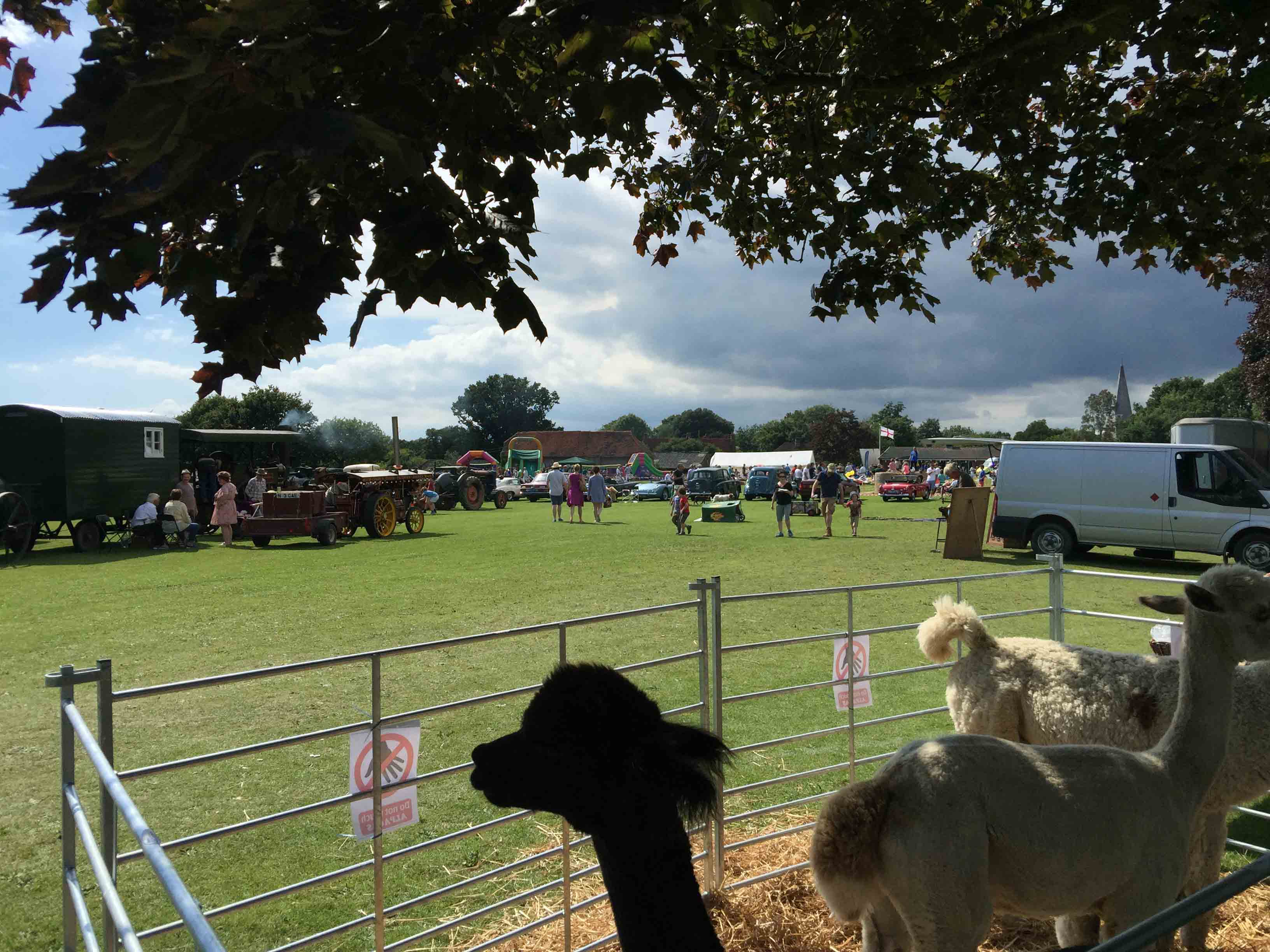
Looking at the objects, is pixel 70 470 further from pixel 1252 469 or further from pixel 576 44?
pixel 1252 469

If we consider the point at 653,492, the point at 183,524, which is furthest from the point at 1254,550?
the point at 653,492

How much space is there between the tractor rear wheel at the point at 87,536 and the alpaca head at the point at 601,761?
22168 mm

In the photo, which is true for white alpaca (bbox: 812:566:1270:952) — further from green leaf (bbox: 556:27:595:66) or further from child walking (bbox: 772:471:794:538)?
child walking (bbox: 772:471:794:538)

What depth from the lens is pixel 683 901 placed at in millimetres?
1907

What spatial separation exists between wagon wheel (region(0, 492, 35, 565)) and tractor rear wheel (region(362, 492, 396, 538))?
759cm

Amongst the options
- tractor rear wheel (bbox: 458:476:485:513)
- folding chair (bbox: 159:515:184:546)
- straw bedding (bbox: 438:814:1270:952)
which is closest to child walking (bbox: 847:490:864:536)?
folding chair (bbox: 159:515:184:546)

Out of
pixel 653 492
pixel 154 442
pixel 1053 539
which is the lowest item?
pixel 1053 539

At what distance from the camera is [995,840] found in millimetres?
2723

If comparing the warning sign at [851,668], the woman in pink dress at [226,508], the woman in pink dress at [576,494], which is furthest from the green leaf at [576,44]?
the woman in pink dress at [576,494]

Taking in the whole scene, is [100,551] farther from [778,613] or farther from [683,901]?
[683,901]

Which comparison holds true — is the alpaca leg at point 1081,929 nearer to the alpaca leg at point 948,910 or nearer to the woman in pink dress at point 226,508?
the alpaca leg at point 948,910

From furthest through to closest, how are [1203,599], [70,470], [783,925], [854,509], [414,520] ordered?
[414,520], [854,509], [70,470], [783,925], [1203,599]

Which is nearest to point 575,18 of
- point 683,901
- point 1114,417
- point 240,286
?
point 240,286

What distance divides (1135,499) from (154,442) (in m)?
24.2
